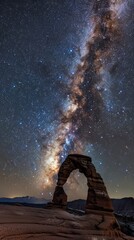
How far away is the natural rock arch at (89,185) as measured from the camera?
20.9 m

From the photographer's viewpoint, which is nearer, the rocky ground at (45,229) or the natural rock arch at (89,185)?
the rocky ground at (45,229)

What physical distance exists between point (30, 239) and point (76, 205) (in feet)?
480

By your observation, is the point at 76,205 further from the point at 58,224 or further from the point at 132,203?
the point at 58,224

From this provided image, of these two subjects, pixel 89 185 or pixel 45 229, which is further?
pixel 89 185

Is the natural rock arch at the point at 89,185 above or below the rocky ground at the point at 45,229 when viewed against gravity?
above

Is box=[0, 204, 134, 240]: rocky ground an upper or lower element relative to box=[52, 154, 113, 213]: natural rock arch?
lower

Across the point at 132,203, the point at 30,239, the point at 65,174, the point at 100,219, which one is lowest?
the point at 30,239

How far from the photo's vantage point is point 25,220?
12.1 meters

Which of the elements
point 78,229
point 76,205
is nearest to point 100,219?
point 78,229

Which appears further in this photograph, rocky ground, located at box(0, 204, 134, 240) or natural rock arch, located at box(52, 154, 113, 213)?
natural rock arch, located at box(52, 154, 113, 213)

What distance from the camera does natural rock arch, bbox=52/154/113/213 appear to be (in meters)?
20.9

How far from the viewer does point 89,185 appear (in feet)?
72.7

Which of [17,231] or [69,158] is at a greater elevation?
[69,158]

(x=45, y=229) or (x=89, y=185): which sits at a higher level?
(x=89, y=185)
